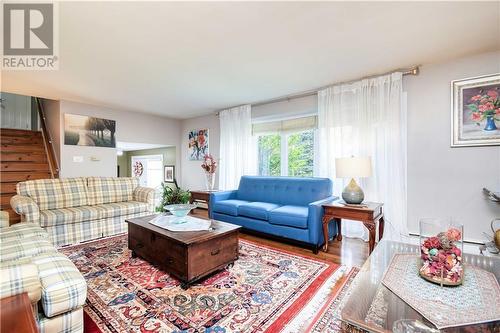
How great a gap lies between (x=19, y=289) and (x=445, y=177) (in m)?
3.88

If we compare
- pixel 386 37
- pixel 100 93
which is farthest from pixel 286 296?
pixel 100 93

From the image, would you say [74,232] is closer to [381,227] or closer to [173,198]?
[173,198]

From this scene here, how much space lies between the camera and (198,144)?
18.7ft

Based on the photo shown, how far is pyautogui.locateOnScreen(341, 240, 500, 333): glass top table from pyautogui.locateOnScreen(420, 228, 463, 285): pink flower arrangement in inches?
10.2

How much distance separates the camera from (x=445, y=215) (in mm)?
2770

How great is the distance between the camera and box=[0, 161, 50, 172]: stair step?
13.5 ft

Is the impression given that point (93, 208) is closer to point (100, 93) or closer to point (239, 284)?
point (100, 93)

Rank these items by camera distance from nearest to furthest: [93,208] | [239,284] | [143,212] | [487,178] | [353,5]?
[353,5] → [239,284] → [487,178] → [93,208] → [143,212]

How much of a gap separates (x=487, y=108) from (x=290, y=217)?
2550 mm

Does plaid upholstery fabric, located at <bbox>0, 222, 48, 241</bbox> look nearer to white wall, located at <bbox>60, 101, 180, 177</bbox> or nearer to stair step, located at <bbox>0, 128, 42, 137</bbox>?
white wall, located at <bbox>60, 101, 180, 177</bbox>

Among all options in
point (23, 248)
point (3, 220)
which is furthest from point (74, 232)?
point (23, 248)

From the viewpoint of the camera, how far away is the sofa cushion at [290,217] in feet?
9.02

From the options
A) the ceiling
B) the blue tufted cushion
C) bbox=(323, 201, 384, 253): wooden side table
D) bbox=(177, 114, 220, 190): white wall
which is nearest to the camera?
the ceiling

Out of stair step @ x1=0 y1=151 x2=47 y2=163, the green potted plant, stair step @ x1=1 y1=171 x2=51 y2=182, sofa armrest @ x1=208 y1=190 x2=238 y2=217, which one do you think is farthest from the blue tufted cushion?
stair step @ x1=0 y1=151 x2=47 y2=163
